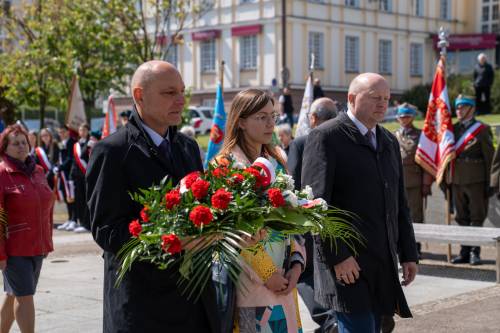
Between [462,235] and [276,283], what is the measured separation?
6.54m

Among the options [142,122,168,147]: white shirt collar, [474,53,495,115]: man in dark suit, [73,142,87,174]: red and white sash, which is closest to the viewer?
[142,122,168,147]: white shirt collar

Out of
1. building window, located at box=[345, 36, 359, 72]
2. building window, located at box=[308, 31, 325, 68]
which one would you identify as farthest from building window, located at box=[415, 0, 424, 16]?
building window, located at box=[308, 31, 325, 68]

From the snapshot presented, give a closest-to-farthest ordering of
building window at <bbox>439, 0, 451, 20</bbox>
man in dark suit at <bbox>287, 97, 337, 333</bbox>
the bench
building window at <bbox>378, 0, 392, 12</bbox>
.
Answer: man in dark suit at <bbox>287, 97, 337, 333</bbox> < the bench < building window at <bbox>378, 0, 392, 12</bbox> < building window at <bbox>439, 0, 451, 20</bbox>

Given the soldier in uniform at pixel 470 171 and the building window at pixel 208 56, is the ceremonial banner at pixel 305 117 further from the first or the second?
the building window at pixel 208 56

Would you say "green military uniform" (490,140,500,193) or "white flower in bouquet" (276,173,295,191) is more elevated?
"white flower in bouquet" (276,173,295,191)

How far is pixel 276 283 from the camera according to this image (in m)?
4.57

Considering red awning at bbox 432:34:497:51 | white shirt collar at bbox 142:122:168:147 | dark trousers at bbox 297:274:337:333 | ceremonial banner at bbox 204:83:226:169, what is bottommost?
dark trousers at bbox 297:274:337:333

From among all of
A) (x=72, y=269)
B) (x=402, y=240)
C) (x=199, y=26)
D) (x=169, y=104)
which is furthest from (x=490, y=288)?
(x=199, y=26)

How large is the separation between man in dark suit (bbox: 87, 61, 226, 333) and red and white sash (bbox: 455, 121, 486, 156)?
8472 mm

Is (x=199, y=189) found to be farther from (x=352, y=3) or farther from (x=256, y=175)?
(x=352, y=3)

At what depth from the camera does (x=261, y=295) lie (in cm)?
457

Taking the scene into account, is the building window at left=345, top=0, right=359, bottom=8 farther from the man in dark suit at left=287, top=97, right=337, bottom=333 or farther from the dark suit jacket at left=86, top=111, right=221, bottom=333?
the dark suit jacket at left=86, top=111, right=221, bottom=333

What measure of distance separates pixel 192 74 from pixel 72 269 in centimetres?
3991

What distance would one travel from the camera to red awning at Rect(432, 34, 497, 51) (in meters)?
54.2
